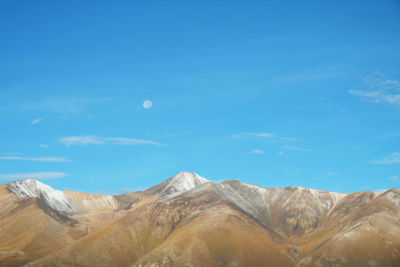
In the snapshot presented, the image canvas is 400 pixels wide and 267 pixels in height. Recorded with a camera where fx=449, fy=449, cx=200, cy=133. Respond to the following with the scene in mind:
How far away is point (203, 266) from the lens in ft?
652

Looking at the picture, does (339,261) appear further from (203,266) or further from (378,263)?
(203,266)

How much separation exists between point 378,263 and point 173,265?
88.4 metres

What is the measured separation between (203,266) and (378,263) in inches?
2959

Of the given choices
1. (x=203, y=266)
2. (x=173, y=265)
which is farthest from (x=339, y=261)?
(x=173, y=265)

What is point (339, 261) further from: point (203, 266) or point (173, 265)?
point (173, 265)

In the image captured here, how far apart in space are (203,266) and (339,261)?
5992cm

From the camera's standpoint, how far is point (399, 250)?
→ 652ft

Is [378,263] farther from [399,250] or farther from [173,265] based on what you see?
[173,265]

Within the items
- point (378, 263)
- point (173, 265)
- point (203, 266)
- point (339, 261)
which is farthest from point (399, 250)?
point (173, 265)

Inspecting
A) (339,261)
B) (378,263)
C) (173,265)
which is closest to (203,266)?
(173,265)

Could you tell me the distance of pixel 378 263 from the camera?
631 feet

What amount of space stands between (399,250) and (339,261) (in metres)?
27.2

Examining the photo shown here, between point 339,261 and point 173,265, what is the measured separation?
73.2m

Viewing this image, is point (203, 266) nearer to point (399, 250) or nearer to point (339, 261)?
point (339, 261)
